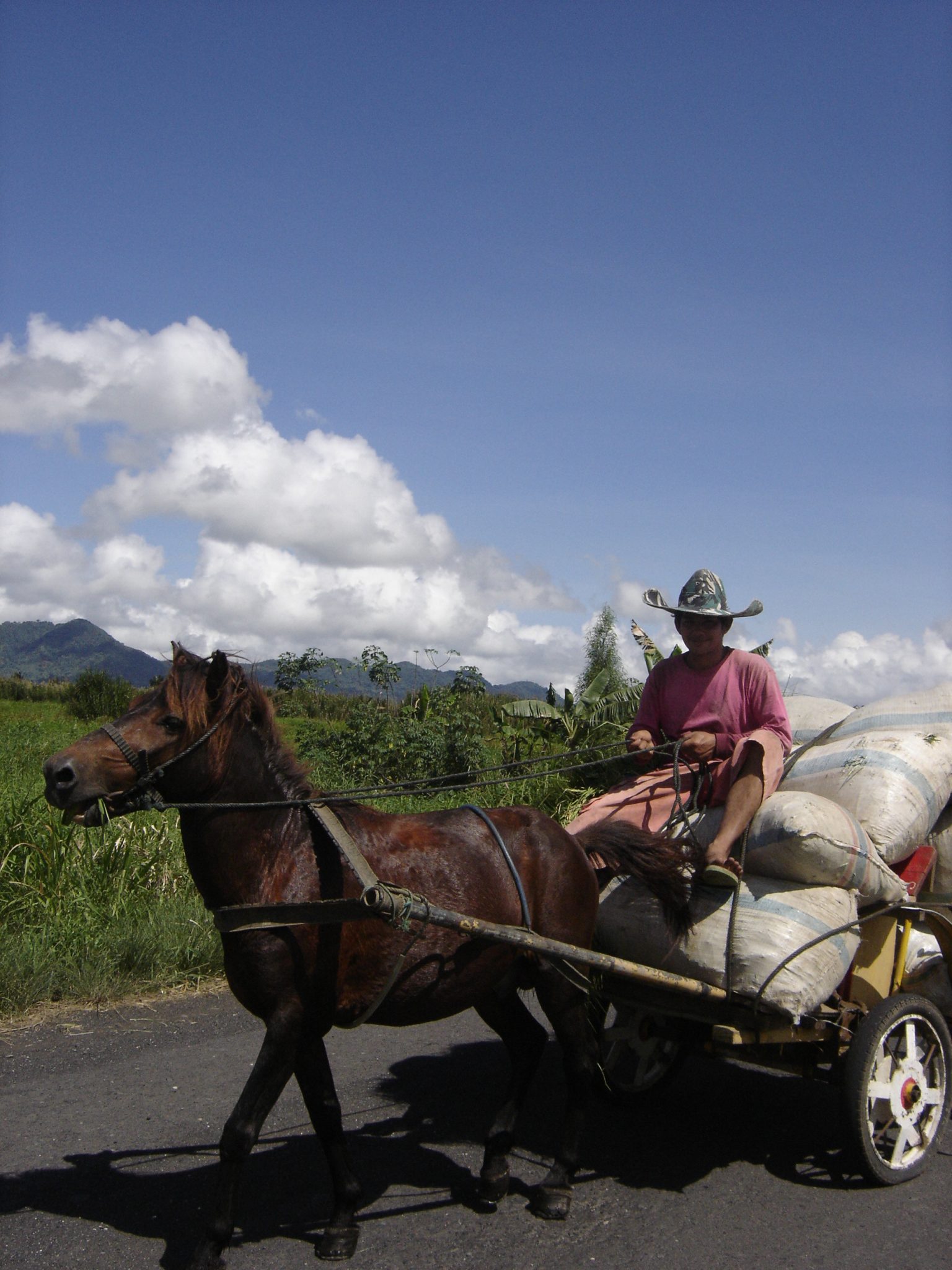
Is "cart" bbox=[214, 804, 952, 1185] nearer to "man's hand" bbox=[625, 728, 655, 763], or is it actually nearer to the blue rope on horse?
the blue rope on horse

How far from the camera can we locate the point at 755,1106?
5.13 meters

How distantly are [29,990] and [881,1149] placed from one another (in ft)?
15.1

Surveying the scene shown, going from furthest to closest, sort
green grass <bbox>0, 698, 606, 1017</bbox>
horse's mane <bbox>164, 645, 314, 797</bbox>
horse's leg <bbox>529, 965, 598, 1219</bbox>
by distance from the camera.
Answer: green grass <bbox>0, 698, 606, 1017</bbox> → horse's leg <bbox>529, 965, 598, 1219</bbox> → horse's mane <bbox>164, 645, 314, 797</bbox>

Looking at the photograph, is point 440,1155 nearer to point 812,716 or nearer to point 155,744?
point 155,744

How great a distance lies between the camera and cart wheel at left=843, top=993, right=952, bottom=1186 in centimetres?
Answer: 402

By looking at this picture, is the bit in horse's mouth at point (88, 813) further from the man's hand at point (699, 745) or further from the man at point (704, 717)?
the man's hand at point (699, 745)

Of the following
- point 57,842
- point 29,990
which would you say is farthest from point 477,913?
point 57,842

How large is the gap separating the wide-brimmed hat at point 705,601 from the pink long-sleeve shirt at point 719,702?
0.22m

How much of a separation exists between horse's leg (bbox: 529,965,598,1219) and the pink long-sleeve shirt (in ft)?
4.37

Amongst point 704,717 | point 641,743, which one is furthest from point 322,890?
point 704,717

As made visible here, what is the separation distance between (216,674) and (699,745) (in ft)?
7.51

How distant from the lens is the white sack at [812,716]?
583cm

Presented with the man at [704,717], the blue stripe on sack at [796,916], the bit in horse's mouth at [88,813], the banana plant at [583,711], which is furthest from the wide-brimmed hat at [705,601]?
the banana plant at [583,711]

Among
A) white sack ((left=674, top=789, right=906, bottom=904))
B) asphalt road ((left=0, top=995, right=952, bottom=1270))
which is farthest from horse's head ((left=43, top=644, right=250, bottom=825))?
white sack ((left=674, top=789, right=906, bottom=904))
